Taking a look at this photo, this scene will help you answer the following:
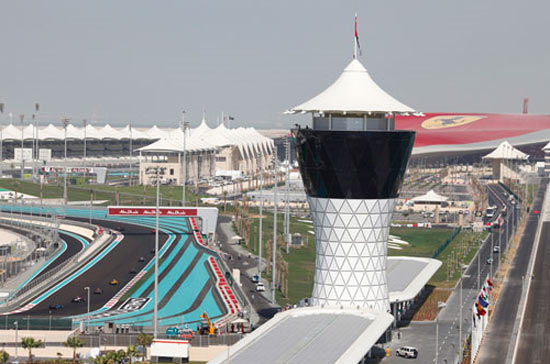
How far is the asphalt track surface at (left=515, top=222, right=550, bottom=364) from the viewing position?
282ft

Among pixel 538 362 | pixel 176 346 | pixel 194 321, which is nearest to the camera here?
pixel 176 346

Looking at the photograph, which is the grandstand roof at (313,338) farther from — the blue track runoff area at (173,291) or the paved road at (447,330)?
the blue track runoff area at (173,291)

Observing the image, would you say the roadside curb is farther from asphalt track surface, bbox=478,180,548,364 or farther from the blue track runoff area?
the blue track runoff area

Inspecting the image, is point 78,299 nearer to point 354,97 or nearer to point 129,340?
point 129,340

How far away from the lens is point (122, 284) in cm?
10744

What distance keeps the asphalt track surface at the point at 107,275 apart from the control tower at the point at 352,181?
2477 centimetres

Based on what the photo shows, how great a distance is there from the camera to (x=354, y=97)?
8462 cm

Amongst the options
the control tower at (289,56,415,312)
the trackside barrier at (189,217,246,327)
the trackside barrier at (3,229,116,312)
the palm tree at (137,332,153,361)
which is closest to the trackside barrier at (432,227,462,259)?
the trackside barrier at (189,217,246,327)

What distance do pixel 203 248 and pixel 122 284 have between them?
27578 millimetres

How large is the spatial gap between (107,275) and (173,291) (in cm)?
1105

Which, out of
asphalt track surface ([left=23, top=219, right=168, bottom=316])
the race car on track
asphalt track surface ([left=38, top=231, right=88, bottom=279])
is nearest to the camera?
asphalt track surface ([left=23, top=219, right=168, bottom=316])

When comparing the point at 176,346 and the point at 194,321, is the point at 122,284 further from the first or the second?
the point at 176,346

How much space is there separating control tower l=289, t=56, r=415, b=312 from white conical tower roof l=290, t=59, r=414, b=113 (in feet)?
0.27

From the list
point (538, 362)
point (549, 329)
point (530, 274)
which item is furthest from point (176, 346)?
Answer: point (530, 274)
